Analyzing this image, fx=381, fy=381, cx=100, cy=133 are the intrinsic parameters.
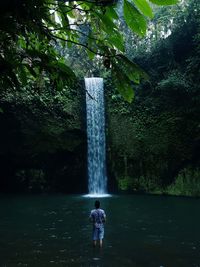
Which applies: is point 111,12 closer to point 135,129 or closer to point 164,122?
point 164,122

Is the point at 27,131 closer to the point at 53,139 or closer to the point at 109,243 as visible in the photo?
the point at 53,139

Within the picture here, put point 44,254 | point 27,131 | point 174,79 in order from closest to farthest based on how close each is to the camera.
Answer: point 44,254 → point 174,79 → point 27,131

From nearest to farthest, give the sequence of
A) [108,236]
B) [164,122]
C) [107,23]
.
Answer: [107,23], [108,236], [164,122]

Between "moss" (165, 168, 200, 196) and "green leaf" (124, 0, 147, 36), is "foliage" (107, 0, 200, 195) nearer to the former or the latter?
"moss" (165, 168, 200, 196)

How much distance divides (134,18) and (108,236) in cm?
889

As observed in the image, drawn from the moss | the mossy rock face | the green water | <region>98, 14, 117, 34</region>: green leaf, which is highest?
the mossy rock face

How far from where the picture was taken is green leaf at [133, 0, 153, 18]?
113cm

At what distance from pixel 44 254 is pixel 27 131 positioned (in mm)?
14952

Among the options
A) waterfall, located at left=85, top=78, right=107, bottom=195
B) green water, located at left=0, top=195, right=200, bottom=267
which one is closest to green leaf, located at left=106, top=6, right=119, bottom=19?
green water, located at left=0, top=195, right=200, bottom=267

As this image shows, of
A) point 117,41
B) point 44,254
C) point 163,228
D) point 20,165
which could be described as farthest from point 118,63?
point 20,165

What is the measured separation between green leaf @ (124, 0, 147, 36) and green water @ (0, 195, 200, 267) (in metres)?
6.35

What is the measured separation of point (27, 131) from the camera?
22.2 m

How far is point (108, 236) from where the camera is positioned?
9.59 m

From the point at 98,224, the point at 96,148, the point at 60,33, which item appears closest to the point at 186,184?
the point at 96,148
